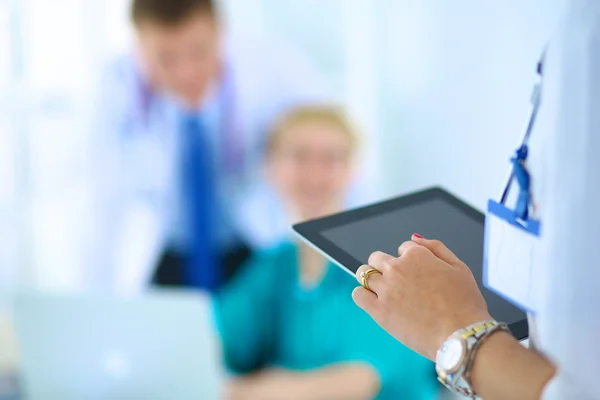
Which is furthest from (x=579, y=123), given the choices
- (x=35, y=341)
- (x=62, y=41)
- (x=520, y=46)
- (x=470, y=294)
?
(x=62, y=41)

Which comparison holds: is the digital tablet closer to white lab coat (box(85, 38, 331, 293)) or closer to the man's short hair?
the man's short hair

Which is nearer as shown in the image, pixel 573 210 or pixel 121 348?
pixel 573 210

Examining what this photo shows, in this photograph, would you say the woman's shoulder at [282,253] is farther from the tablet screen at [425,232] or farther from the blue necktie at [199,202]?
the tablet screen at [425,232]

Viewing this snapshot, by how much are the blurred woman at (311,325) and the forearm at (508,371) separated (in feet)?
4.29

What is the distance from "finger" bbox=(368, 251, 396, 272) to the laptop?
923mm

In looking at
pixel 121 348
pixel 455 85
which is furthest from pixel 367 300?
pixel 455 85

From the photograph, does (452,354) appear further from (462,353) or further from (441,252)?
(441,252)

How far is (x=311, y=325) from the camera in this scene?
208cm

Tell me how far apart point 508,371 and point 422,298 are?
9 cm

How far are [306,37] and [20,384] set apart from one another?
165 cm

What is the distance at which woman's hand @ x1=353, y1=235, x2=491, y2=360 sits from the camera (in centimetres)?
67

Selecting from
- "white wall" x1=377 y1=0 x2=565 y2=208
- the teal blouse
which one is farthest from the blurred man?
the teal blouse

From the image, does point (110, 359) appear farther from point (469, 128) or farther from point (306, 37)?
point (306, 37)

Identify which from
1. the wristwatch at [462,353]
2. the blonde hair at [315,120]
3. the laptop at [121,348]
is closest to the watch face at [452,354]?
the wristwatch at [462,353]
